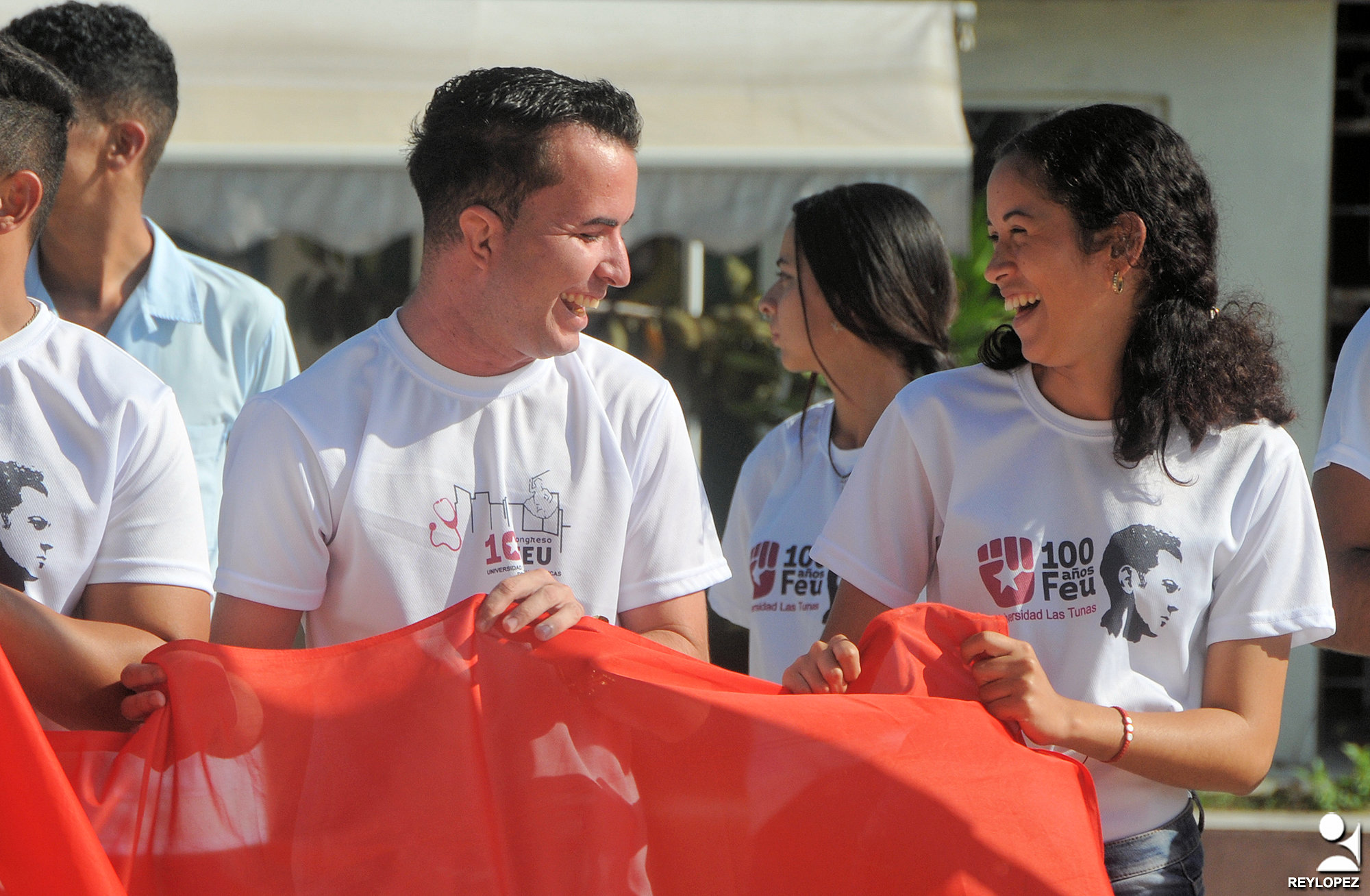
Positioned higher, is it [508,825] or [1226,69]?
[1226,69]

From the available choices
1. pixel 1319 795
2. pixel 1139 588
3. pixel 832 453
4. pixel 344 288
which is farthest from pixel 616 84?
pixel 1139 588

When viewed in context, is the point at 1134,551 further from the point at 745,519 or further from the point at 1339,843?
the point at 1339,843

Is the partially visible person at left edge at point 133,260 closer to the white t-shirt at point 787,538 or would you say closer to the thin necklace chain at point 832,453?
the white t-shirt at point 787,538

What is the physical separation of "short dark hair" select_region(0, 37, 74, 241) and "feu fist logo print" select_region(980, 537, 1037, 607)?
1703mm

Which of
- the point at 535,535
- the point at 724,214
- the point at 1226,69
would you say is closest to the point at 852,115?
the point at 724,214

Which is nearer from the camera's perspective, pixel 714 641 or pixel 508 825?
pixel 508 825

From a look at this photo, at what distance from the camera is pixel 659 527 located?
2.48 metres

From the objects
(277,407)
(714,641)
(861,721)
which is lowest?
(714,641)

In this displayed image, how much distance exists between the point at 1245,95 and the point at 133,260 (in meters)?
5.89

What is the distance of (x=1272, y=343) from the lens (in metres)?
2.60

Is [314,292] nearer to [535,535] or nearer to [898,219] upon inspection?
[898,219]

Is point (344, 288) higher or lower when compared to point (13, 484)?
higher

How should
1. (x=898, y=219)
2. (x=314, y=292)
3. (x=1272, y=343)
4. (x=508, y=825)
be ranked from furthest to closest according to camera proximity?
(x=314, y=292)
(x=898, y=219)
(x=1272, y=343)
(x=508, y=825)

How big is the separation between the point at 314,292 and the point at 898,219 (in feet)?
14.0
